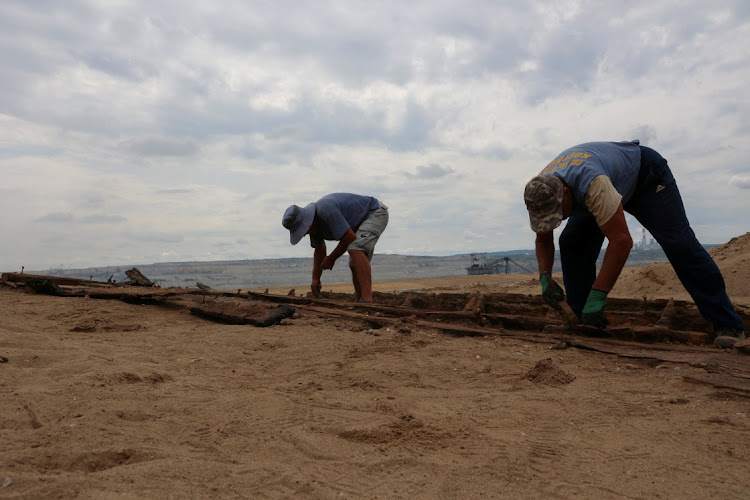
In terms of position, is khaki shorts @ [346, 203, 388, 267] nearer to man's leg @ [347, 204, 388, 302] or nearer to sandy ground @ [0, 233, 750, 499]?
man's leg @ [347, 204, 388, 302]

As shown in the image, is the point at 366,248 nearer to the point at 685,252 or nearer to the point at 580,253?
the point at 580,253

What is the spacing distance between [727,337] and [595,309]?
911mm

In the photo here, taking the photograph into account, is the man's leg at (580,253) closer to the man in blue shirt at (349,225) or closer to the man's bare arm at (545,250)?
the man's bare arm at (545,250)

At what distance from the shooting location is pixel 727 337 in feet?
12.2

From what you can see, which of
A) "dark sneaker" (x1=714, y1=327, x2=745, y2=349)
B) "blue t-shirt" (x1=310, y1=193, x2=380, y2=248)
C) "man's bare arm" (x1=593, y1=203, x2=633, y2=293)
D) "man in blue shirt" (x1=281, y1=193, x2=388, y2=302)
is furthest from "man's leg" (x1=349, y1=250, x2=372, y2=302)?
"dark sneaker" (x1=714, y1=327, x2=745, y2=349)

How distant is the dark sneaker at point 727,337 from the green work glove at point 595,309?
774mm

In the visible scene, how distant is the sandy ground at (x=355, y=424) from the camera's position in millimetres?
1732

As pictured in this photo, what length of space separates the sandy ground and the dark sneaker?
0.80 metres

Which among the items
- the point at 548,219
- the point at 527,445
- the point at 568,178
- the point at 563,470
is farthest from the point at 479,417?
the point at 568,178

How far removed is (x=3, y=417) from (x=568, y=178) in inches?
143

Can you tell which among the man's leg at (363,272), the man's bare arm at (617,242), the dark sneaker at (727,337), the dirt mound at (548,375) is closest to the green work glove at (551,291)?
the man's bare arm at (617,242)

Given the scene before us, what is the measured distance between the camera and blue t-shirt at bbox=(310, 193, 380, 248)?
644 centimetres

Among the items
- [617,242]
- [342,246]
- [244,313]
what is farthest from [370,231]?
[617,242]

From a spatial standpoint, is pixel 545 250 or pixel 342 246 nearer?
pixel 545 250
